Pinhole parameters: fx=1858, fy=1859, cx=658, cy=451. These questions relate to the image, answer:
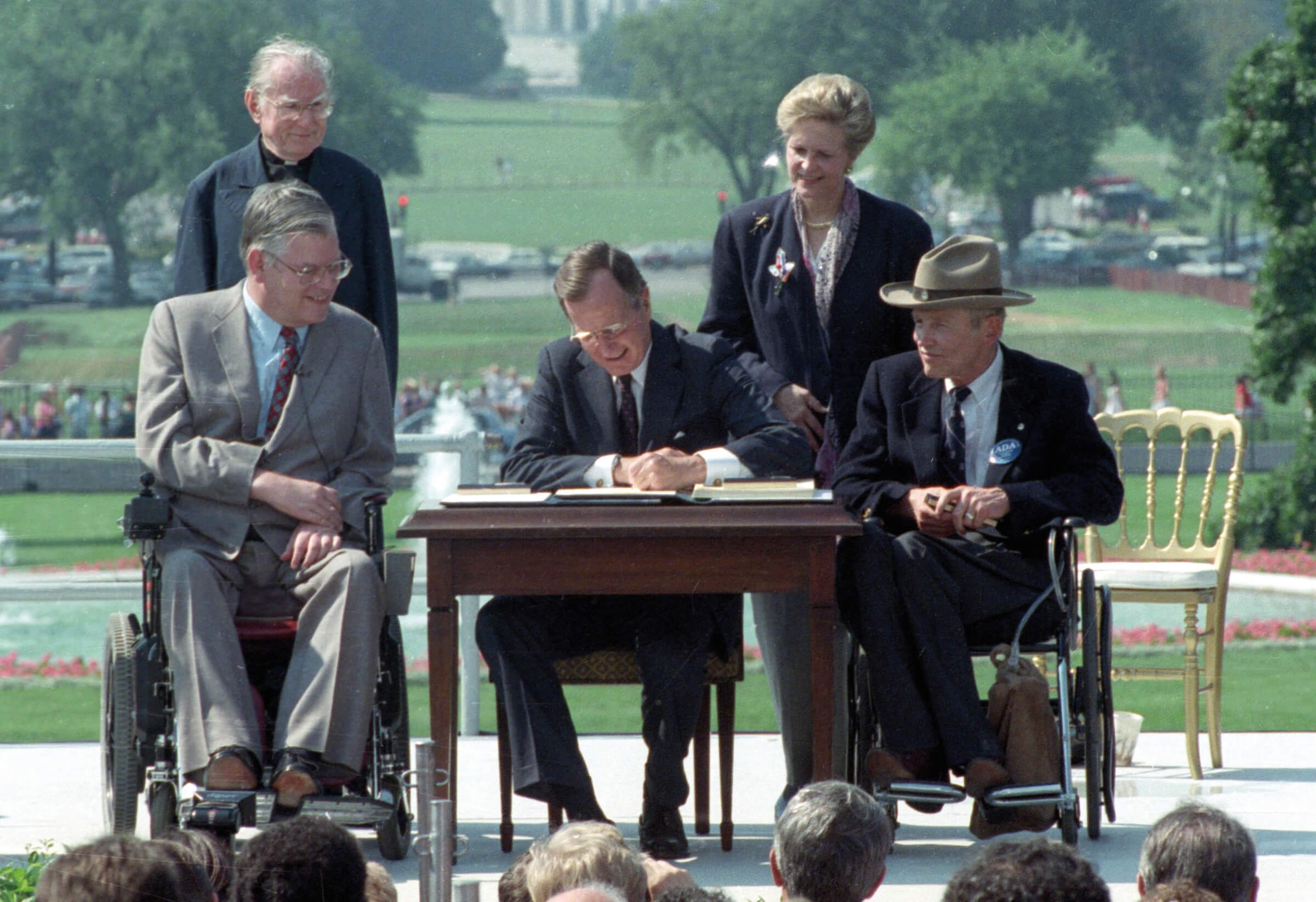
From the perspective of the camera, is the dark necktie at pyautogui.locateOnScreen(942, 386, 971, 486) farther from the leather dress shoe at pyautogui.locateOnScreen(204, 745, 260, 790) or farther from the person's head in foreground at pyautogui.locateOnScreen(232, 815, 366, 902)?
the person's head in foreground at pyautogui.locateOnScreen(232, 815, 366, 902)

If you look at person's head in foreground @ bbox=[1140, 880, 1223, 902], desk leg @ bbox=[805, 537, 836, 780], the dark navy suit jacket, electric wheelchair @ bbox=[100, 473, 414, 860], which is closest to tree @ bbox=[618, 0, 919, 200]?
the dark navy suit jacket

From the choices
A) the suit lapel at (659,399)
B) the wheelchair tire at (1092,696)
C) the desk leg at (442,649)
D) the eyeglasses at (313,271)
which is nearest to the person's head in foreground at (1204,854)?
the wheelchair tire at (1092,696)

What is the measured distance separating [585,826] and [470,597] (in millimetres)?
2760

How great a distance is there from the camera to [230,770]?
3.16 m

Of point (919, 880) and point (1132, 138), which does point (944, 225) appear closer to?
point (1132, 138)

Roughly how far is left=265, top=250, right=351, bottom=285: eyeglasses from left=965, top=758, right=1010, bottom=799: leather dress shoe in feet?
4.84

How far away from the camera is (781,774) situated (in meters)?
4.35

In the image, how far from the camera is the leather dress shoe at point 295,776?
316 cm

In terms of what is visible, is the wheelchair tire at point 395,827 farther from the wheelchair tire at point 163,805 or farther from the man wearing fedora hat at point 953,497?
the man wearing fedora hat at point 953,497

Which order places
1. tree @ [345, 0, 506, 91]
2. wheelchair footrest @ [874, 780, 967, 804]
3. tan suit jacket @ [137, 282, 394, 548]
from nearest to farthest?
wheelchair footrest @ [874, 780, 967, 804] < tan suit jacket @ [137, 282, 394, 548] < tree @ [345, 0, 506, 91]

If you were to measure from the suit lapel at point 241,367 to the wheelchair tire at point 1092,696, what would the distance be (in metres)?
1.59

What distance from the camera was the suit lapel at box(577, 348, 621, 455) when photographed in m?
3.69

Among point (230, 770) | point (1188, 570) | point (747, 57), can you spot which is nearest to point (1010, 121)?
point (747, 57)

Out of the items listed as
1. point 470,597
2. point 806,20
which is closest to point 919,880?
point 470,597
